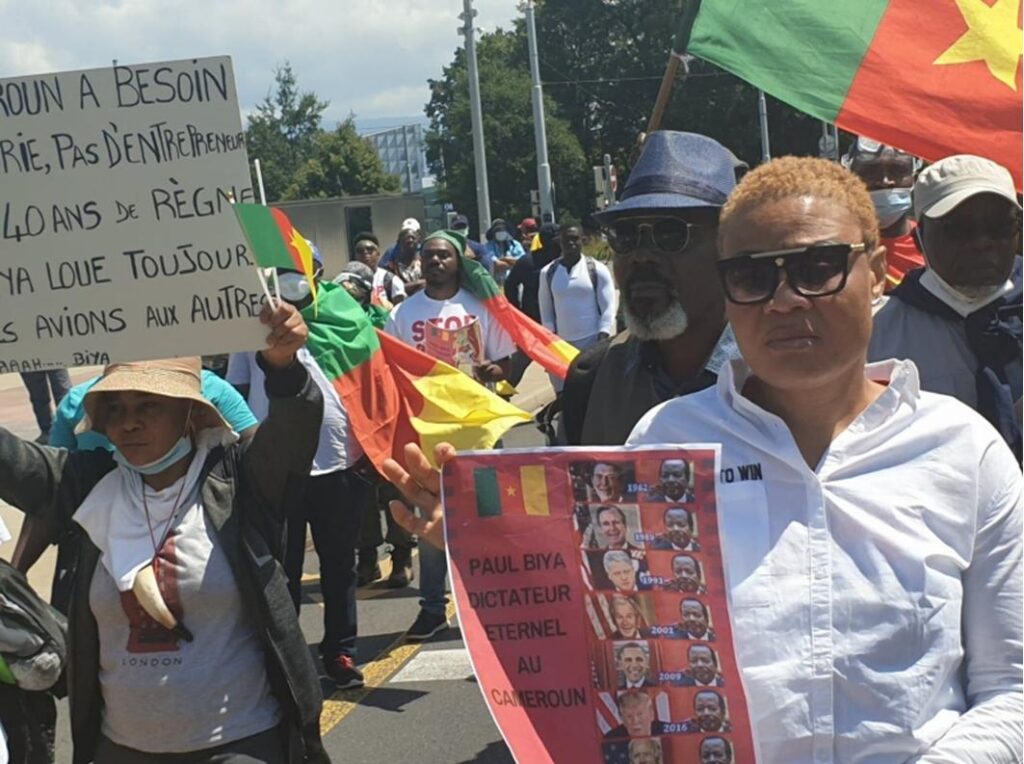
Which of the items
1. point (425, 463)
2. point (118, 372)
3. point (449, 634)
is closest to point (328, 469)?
point (449, 634)

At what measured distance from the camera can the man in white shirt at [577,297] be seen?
429 inches

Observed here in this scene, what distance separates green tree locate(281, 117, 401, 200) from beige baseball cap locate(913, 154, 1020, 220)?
69084mm

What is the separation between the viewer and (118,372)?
11.1 ft

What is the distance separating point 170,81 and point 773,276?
1724 millimetres

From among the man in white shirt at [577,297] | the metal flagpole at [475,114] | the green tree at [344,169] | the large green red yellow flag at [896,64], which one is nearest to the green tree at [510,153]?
the green tree at [344,169]

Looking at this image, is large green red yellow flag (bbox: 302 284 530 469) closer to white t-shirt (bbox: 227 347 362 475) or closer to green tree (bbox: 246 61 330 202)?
white t-shirt (bbox: 227 347 362 475)

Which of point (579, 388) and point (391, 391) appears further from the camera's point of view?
A: point (391, 391)

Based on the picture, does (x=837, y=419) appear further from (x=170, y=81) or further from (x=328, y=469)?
(x=328, y=469)

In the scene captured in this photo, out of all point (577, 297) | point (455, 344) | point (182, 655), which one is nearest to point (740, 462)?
point (182, 655)

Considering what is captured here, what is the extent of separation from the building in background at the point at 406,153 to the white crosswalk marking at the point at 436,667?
6976 cm

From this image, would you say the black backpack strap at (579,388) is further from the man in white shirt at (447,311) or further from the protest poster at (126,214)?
the man in white shirt at (447,311)

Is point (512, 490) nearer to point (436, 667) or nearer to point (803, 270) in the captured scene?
point (803, 270)

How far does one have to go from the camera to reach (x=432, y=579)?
6641 mm

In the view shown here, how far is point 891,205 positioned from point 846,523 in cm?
371
